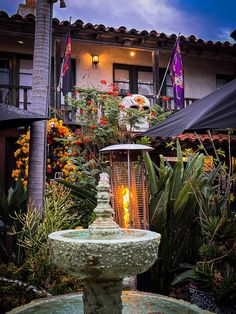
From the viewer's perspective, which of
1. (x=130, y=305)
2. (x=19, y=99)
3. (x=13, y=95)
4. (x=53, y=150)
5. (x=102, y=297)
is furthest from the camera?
(x=19, y=99)

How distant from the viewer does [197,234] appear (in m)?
6.35

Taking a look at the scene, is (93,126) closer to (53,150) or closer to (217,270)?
(53,150)

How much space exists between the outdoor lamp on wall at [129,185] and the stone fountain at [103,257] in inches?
66.0

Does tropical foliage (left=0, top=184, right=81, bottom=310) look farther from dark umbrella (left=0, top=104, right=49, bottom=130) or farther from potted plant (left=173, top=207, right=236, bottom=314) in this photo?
potted plant (left=173, top=207, right=236, bottom=314)

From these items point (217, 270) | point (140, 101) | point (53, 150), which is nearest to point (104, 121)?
point (53, 150)

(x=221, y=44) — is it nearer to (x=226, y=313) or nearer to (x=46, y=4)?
(x=46, y=4)

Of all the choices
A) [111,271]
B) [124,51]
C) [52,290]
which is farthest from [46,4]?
[124,51]

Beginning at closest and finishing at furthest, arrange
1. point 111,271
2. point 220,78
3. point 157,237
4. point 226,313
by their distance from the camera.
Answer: point 111,271, point 157,237, point 226,313, point 220,78

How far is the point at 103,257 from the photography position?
293 centimetres

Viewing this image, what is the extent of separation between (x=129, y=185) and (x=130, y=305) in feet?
5.60

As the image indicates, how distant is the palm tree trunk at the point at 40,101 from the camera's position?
5840 mm

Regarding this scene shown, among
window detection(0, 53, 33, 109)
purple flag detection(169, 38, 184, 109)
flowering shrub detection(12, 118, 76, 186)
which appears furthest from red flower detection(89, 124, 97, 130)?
window detection(0, 53, 33, 109)

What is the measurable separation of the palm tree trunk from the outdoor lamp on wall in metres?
0.98

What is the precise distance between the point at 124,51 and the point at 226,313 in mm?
11239
